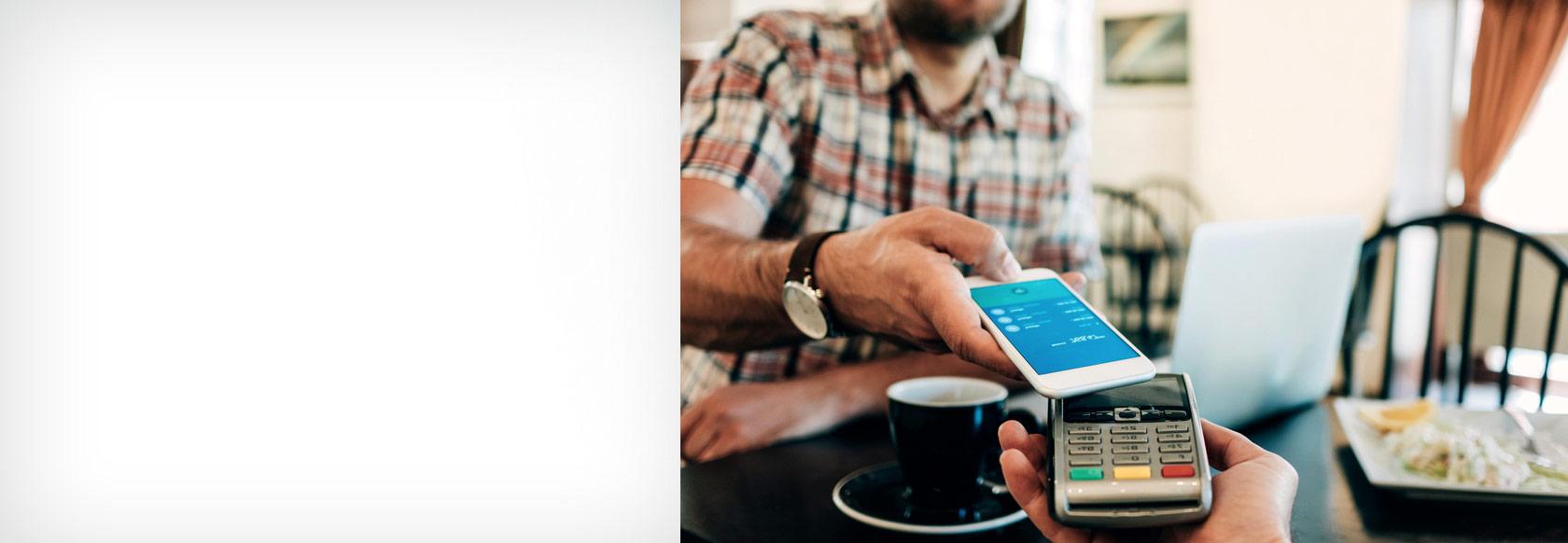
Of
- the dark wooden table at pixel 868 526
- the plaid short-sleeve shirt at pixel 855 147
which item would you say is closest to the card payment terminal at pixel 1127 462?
the dark wooden table at pixel 868 526

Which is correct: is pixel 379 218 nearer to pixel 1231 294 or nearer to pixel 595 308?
pixel 595 308

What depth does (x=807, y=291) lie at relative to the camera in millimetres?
674

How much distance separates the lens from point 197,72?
10.0 inches

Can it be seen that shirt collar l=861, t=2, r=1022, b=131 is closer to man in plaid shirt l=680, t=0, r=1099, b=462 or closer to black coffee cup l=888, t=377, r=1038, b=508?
man in plaid shirt l=680, t=0, r=1099, b=462

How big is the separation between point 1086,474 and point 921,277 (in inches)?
5.7

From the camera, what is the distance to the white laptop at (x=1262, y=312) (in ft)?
2.33

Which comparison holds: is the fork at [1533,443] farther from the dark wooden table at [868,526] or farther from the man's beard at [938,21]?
the man's beard at [938,21]

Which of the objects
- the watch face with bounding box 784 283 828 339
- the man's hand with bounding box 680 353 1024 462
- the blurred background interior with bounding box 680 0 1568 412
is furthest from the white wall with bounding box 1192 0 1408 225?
the watch face with bounding box 784 283 828 339

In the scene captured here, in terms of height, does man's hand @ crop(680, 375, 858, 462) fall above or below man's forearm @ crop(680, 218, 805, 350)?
below

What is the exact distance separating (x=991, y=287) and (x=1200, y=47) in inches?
120

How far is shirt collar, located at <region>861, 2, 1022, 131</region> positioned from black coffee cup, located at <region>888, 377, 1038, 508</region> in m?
0.63

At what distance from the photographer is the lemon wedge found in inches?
30.4

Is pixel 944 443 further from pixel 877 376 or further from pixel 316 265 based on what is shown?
pixel 316 265

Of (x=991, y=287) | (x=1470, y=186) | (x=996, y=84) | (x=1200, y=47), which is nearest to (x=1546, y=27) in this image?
(x=1470, y=186)
